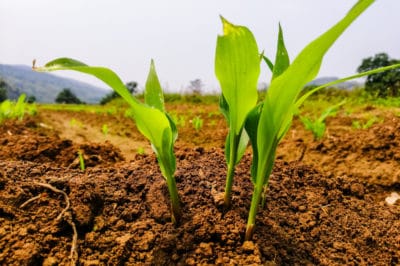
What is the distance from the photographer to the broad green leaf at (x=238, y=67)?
2.90ft

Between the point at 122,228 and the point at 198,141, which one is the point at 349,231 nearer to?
the point at 122,228

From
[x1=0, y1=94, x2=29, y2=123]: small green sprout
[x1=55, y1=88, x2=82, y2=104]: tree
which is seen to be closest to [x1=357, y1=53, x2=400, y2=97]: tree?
[x1=0, y1=94, x2=29, y2=123]: small green sprout

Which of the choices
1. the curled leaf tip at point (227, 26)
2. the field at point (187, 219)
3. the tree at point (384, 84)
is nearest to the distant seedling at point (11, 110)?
the field at point (187, 219)

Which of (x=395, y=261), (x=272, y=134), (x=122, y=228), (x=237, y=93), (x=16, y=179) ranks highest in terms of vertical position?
(x=237, y=93)

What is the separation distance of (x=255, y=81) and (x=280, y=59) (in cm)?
21

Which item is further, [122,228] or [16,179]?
[16,179]

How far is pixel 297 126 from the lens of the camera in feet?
17.1

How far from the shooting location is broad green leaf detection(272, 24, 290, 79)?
3.69 feet

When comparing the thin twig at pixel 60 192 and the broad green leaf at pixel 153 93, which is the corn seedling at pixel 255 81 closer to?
the broad green leaf at pixel 153 93

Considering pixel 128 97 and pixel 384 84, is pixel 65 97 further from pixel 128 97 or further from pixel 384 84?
pixel 128 97

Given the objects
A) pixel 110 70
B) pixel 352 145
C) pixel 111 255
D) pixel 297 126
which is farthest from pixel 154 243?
pixel 297 126

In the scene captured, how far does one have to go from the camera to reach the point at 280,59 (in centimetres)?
113

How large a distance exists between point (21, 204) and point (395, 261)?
144 cm

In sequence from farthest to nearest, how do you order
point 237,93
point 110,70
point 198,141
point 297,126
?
point 297,126 → point 198,141 → point 237,93 → point 110,70
